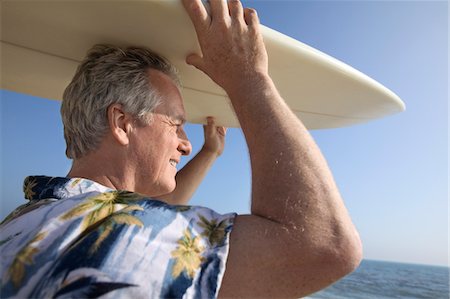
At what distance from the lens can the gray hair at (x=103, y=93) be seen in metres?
1.59

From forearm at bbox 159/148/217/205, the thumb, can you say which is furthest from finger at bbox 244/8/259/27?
forearm at bbox 159/148/217/205

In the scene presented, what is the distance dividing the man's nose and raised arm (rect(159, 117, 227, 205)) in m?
0.86

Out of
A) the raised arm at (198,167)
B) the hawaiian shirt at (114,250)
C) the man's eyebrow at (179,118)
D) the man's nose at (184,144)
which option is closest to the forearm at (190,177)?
the raised arm at (198,167)

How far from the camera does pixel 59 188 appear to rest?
118 centimetres

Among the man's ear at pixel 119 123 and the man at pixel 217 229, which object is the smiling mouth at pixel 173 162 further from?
the man at pixel 217 229

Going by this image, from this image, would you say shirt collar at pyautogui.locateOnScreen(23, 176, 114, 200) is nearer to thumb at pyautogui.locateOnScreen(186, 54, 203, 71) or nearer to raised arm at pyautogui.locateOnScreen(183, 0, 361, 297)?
raised arm at pyautogui.locateOnScreen(183, 0, 361, 297)

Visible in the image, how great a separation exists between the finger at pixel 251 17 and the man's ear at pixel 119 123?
2.04 feet

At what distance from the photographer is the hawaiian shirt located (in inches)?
33.7

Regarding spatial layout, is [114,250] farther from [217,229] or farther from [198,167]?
[198,167]

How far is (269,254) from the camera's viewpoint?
38.4 inches

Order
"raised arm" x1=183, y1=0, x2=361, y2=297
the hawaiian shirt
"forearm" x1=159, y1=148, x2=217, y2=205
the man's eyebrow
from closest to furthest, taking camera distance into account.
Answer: the hawaiian shirt, "raised arm" x1=183, y1=0, x2=361, y2=297, the man's eyebrow, "forearm" x1=159, y1=148, x2=217, y2=205

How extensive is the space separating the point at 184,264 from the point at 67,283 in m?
0.27

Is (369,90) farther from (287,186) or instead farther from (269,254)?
(269,254)

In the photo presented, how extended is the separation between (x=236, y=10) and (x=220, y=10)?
0.06 meters
